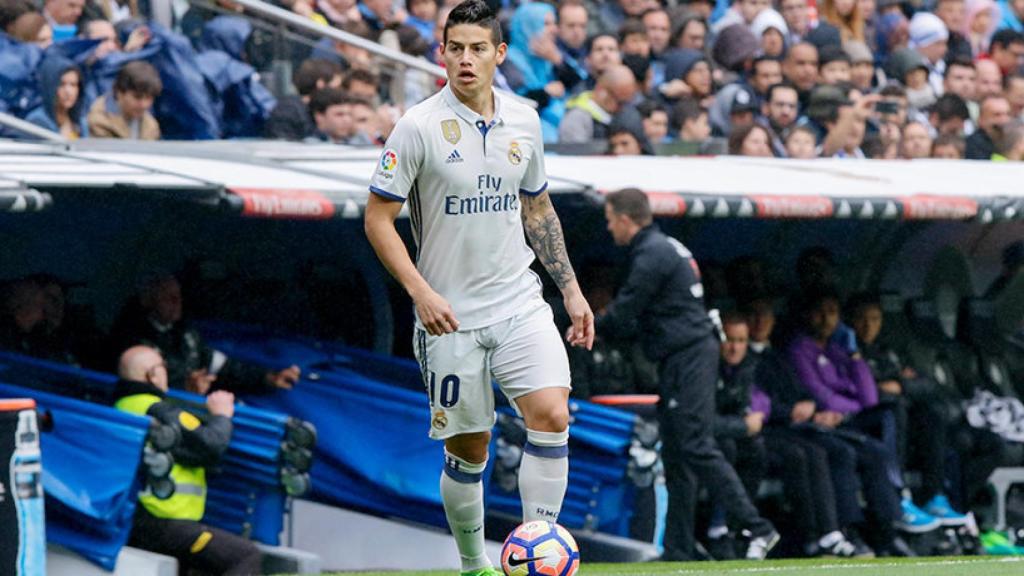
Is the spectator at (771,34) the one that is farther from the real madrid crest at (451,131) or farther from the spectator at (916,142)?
the real madrid crest at (451,131)

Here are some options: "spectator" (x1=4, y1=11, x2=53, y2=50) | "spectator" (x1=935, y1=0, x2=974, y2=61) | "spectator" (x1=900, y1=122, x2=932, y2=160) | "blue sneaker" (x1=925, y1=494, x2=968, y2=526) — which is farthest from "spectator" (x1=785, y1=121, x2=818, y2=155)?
"spectator" (x1=4, y1=11, x2=53, y2=50)

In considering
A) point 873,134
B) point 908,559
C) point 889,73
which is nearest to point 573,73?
point 873,134

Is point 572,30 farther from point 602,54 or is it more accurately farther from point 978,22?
point 978,22

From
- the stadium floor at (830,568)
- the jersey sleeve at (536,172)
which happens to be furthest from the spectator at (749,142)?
the jersey sleeve at (536,172)

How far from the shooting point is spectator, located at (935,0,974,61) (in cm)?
1711

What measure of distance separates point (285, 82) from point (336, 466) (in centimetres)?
252

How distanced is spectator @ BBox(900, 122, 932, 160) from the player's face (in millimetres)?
8082

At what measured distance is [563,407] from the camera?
269 inches

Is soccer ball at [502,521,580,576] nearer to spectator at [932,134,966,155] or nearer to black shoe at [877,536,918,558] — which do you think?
black shoe at [877,536,918,558]

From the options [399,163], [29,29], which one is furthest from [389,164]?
[29,29]

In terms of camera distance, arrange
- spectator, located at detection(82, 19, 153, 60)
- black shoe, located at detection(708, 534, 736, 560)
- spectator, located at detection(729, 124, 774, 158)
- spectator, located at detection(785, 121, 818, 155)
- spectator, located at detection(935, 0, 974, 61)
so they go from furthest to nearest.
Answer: spectator, located at detection(935, 0, 974, 61)
spectator, located at detection(785, 121, 818, 155)
spectator, located at detection(729, 124, 774, 158)
black shoe, located at detection(708, 534, 736, 560)
spectator, located at detection(82, 19, 153, 60)

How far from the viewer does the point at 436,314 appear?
6.50 metres

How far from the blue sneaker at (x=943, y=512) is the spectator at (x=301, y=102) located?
14.0 ft

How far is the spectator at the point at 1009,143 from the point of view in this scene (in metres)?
14.5
